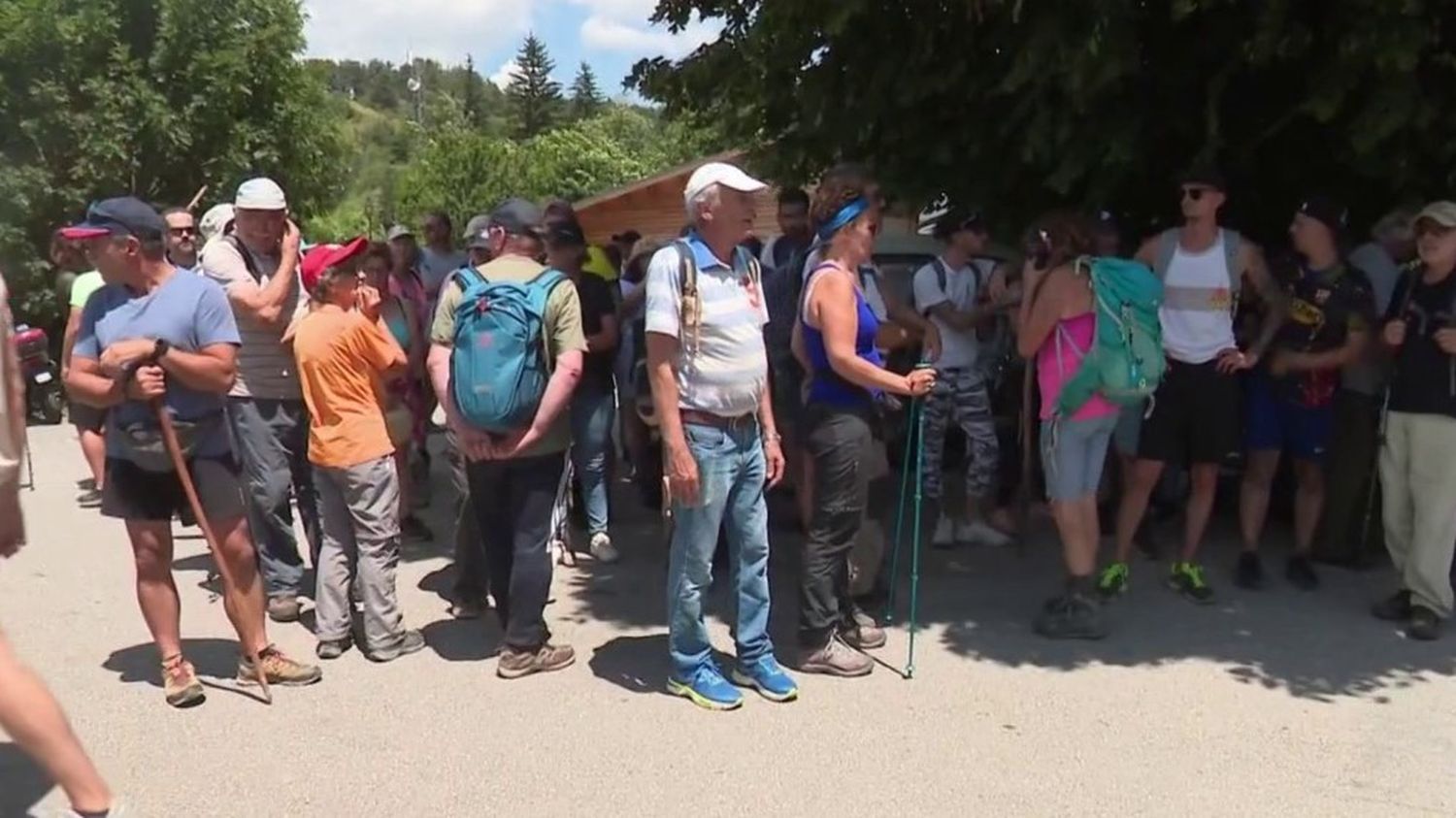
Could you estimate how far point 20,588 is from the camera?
21.0 ft

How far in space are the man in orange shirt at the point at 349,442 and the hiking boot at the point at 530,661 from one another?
0.54 meters

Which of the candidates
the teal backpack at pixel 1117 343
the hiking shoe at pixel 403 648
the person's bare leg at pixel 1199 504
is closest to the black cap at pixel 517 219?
the hiking shoe at pixel 403 648

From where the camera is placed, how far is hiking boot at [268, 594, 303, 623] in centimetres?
577

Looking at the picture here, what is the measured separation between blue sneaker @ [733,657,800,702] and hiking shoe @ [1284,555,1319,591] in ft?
9.13

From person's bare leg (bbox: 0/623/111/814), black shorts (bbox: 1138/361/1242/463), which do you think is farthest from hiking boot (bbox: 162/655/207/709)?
black shorts (bbox: 1138/361/1242/463)

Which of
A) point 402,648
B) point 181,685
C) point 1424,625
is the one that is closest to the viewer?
point 181,685

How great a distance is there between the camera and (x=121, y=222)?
4359 mm

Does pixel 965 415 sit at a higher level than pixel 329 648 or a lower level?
higher

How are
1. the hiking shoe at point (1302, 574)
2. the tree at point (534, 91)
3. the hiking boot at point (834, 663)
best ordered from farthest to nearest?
the tree at point (534, 91) < the hiking shoe at point (1302, 574) < the hiking boot at point (834, 663)

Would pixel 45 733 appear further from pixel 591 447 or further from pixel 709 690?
pixel 591 447

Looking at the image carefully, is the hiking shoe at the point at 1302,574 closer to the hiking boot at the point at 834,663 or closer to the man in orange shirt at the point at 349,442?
the hiking boot at the point at 834,663

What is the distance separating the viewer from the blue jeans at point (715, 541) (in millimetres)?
4602

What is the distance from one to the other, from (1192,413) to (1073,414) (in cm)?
89

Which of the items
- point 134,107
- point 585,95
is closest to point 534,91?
point 585,95
